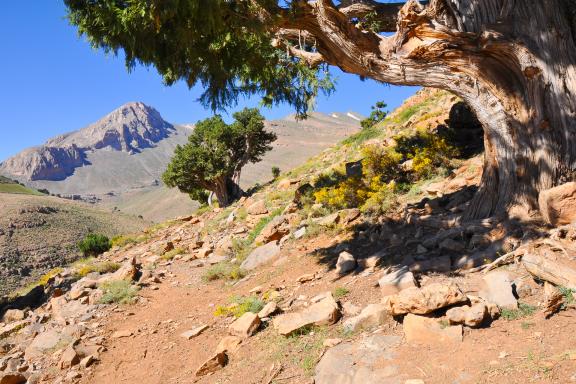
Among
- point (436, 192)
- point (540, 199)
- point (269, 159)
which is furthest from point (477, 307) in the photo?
point (269, 159)

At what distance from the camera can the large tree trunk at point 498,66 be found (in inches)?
231

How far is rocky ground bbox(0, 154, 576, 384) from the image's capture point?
3.72 meters

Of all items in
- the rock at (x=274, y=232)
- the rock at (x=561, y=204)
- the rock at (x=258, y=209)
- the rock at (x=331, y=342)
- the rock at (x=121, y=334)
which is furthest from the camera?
the rock at (x=258, y=209)

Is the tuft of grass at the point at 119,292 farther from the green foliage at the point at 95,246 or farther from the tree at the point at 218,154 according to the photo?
the tree at the point at 218,154

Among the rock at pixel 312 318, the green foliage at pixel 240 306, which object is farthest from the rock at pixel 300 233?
the rock at pixel 312 318

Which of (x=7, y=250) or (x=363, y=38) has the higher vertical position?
(x=363, y=38)

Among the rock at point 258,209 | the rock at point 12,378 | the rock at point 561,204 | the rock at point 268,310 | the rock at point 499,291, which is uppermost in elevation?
the rock at point 258,209

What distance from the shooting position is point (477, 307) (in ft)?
13.2

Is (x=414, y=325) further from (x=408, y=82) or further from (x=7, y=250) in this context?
(x=7, y=250)

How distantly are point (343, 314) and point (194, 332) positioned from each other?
2.74m

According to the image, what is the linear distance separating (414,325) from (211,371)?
2616 mm

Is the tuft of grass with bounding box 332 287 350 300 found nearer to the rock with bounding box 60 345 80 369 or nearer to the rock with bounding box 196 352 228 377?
the rock with bounding box 196 352 228 377

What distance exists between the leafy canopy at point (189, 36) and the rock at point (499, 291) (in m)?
4.81

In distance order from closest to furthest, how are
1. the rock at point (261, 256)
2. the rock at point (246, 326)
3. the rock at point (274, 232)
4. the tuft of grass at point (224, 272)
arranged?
the rock at point (246, 326) → the tuft of grass at point (224, 272) → the rock at point (261, 256) → the rock at point (274, 232)
